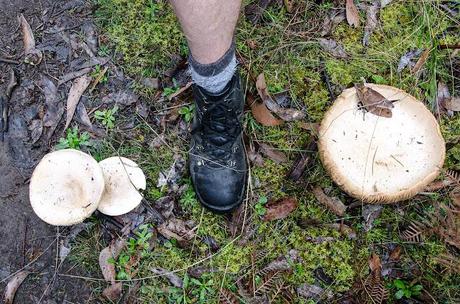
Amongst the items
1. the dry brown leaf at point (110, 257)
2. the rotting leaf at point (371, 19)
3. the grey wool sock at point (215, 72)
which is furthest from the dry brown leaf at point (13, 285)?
the rotting leaf at point (371, 19)

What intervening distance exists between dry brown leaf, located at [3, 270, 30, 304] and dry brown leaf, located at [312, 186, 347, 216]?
1.84 meters

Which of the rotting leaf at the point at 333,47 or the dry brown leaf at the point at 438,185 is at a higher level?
the rotting leaf at the point at 333,47

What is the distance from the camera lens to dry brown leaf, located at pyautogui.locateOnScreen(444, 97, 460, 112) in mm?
3221

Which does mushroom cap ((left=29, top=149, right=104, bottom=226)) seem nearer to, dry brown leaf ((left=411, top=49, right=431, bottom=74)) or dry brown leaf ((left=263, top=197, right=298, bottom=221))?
dry brown leaf ((left=263, top=197, right=298, bottom=221))

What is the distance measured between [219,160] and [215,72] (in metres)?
0.67

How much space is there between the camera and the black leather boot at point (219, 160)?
2.85 meters

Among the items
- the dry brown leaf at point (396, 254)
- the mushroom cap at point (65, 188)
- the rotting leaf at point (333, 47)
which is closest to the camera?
the mushroom cap at point (65, 188)

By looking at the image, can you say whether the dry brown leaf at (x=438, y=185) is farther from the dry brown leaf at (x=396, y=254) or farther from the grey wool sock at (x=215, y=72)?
the grey wool sock at (x=215, y=72)

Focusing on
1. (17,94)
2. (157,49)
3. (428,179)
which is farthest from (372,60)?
(17,94)

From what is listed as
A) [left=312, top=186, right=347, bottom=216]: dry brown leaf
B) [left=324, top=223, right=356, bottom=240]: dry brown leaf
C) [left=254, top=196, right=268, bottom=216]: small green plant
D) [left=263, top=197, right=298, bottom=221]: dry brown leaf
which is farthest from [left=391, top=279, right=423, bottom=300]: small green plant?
[left=254, top=196, right=268, bottom=216]: small green plant

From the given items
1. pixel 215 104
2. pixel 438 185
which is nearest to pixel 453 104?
pixel 438 185

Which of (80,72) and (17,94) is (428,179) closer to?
(80,72)

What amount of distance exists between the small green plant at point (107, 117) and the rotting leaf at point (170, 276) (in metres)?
0.96

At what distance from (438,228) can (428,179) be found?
1.15 ft
